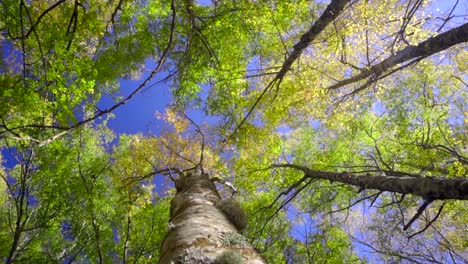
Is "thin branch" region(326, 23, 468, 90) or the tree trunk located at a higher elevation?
"thin branch" region(326, 23, 468, 90)

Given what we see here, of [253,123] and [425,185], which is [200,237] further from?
[253,123]

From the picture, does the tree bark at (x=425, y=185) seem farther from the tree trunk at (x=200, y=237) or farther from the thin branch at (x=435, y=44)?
the thin branch at (x=435, y=44)

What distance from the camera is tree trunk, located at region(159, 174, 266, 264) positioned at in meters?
2.87

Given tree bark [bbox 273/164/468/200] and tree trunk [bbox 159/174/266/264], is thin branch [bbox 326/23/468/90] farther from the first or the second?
tree trunk [bbox 159/174/266/264]

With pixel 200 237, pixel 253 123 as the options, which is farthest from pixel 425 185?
pixel 253 123

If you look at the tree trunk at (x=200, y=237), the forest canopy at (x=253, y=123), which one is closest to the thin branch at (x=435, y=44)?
the forest canopy at (x=253, y=123)

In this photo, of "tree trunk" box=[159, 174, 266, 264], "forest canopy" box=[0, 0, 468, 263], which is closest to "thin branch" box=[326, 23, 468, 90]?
"forest canopy" box=[0, 0, 468, 263]

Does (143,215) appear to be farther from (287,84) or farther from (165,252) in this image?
(165,252)

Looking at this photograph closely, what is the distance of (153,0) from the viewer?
9484 mm

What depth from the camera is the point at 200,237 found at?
3.20m

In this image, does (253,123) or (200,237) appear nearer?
(200,237)

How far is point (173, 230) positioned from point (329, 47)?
7151mm

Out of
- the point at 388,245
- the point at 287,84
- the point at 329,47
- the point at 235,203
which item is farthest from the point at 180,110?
the point at 388,245

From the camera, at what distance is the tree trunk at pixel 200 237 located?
2869mm
